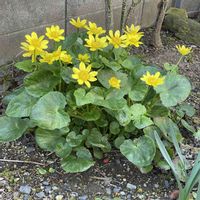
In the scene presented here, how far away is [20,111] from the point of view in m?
2.14

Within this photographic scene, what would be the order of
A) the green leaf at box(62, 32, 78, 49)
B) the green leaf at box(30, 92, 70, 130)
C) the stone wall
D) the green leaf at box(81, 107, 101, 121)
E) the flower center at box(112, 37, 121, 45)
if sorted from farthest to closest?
the stone wall
the green leaf at box(62, 32, 78, 49)
the flower center at box(112, 37, 121, 45)
the green leaf at box(81, 107, 101, 121)
the green leaf at box(30, 92, 70, 130)

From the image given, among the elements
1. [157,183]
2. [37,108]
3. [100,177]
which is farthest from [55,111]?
[157,183]

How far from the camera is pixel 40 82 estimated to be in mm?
2205

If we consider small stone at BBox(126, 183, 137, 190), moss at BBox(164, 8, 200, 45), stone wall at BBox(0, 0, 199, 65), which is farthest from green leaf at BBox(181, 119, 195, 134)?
moss at BBox(164, 8, 200, 45)

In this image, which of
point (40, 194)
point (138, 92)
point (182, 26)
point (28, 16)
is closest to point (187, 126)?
point (138, 92)

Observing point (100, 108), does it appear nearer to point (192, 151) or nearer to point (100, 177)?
point (100, 177)

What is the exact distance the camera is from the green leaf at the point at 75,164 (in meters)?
2.04

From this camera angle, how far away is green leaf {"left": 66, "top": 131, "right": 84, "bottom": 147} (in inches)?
83.1

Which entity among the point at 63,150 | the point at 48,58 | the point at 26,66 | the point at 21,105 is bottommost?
the point at 63,150

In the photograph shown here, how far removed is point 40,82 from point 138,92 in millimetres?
467

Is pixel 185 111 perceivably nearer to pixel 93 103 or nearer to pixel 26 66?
pixel 93 103

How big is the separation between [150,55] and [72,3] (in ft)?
2.23

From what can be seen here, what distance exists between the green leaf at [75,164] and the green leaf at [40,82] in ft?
1.08

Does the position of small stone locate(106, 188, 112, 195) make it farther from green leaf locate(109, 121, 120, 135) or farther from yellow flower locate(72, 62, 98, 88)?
yellow flower locate(72, 62, 98, 88)
